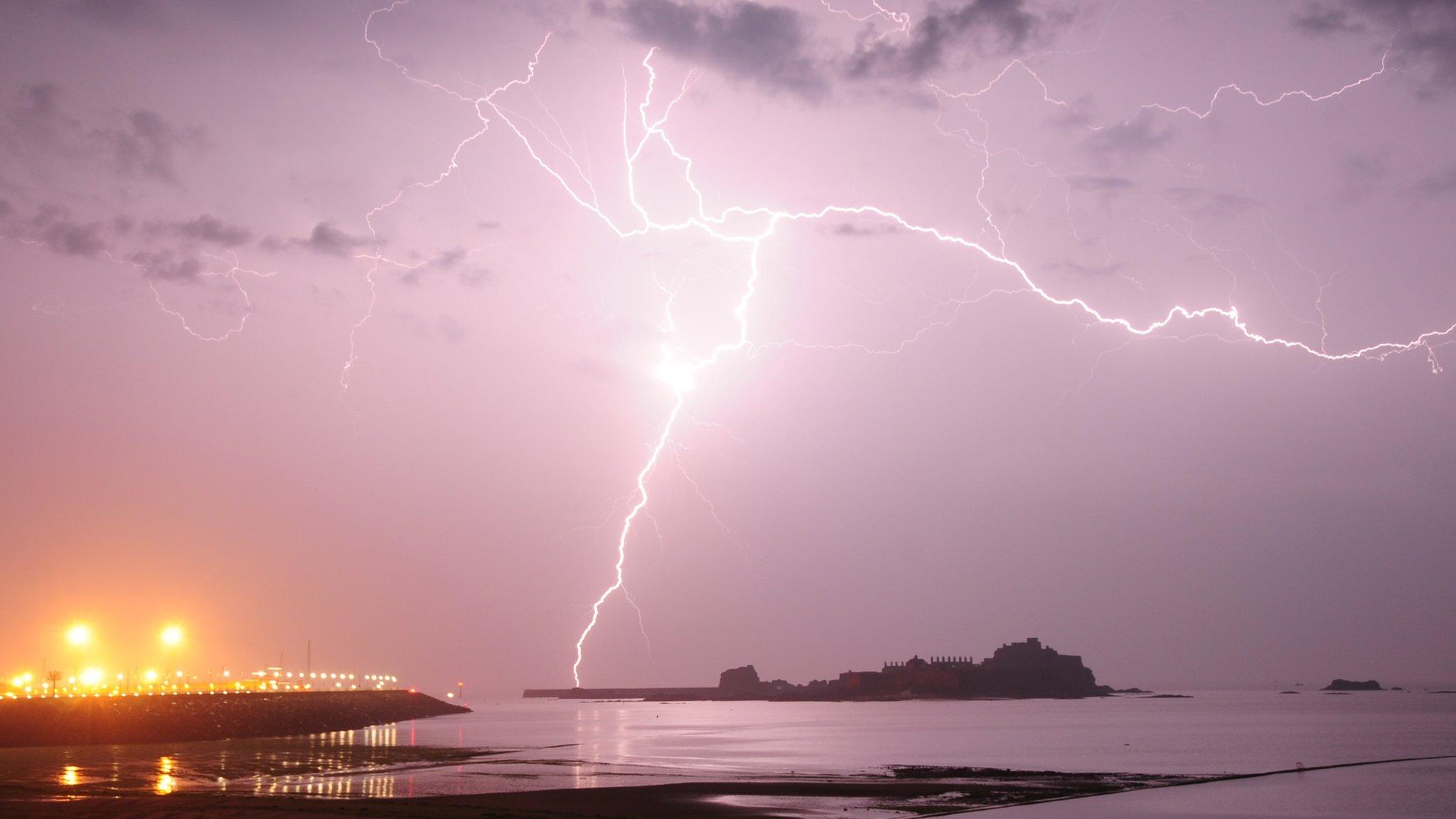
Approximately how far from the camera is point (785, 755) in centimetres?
5062

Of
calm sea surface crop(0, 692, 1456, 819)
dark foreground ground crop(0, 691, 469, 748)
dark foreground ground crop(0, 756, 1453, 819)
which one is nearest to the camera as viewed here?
dark foreground ground crop(0, 756, 1453, 819)

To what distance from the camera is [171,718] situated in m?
58.8

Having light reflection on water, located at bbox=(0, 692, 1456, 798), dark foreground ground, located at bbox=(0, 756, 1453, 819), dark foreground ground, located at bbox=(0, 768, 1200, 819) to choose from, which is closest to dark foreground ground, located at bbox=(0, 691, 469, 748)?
light reflection on water, located at bbox=(0, 692, 1456, 798)

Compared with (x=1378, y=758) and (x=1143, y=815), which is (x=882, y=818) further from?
(x=1378, y=758)

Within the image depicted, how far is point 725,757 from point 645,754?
4.22 m

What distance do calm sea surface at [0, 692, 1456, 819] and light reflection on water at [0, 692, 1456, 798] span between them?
118 millimetres

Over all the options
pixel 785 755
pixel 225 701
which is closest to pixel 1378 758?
pixel 785 755

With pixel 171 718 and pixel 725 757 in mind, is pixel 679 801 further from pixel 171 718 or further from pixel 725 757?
pixel 171 718

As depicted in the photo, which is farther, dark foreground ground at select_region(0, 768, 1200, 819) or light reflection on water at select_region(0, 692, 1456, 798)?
light reflection on water at select_region(0, 692, 1456, 798)

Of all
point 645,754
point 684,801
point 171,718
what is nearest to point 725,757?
point 645,754

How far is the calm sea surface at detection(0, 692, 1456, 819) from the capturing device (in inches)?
1257

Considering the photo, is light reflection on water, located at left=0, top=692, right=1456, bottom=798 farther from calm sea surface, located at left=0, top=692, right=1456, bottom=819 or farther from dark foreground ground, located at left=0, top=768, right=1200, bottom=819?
dark foreground ground, located at left=0, top=768, right=1200, bottom=819

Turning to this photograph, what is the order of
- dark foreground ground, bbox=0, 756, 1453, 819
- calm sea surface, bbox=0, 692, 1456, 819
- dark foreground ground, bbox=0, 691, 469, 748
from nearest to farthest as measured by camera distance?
dark foreground ground, bbox=0, 756, 1453, 819
calm sea surface, bbox=0, 692, 1456, 819
dark foreground ground, bbox=0, 691, 469, 748

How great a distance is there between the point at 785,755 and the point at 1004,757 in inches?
376
